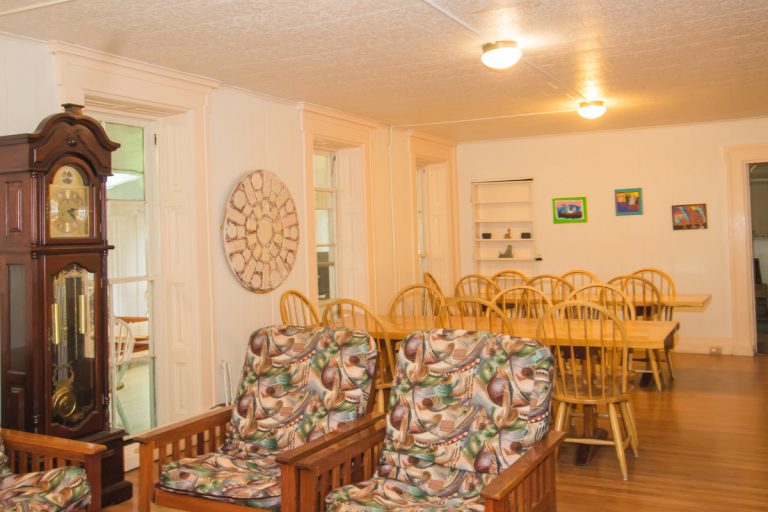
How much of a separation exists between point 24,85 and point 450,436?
2725 mm

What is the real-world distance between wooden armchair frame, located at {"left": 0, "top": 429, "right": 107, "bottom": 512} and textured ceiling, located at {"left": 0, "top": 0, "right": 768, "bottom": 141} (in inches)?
73.3

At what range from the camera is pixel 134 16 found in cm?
341

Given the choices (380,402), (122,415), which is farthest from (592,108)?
(122,415)

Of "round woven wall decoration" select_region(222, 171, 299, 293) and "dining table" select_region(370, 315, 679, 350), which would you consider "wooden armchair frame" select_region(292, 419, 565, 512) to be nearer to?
"dining table" select_region(370, 315, 679, 350)

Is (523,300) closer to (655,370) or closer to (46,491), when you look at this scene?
(655,370)

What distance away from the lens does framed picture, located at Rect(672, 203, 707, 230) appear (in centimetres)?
762

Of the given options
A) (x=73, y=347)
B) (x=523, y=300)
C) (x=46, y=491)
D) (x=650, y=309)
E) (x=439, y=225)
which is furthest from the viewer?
(x=439, y=225)

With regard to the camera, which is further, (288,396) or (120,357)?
(120,357)

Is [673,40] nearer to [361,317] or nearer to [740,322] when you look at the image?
[361,317]

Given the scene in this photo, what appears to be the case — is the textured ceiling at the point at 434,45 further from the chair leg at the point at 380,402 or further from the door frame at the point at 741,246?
the chair leg at the point at 380,402

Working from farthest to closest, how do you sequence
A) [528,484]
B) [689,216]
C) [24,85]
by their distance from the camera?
[689,216] < [24,85] < [528,484]

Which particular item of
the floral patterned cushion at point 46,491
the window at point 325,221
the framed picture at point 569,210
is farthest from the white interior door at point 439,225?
the floral patterned cushion at point 46,491

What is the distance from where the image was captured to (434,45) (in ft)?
13.5

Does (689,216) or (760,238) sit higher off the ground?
(689,216)
